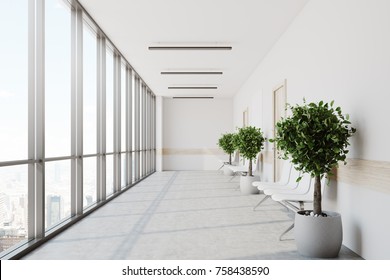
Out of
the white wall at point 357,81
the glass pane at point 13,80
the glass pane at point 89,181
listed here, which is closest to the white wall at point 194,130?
the glass pane at point 89,181

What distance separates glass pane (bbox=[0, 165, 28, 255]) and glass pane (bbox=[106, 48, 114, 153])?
359 cm

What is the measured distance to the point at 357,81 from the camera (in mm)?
3832

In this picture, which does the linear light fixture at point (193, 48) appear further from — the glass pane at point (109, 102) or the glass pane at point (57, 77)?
the glass pane at point (57, 77)

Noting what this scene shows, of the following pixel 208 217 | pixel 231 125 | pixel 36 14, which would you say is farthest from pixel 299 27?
pixel 231 125

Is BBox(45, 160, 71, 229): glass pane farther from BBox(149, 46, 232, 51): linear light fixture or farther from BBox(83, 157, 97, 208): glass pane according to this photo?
BBox(149, 46, 232, 51): linear light fixture

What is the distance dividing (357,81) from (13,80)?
11.6ft

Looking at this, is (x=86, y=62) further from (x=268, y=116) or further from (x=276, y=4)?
(x=268, y=116)

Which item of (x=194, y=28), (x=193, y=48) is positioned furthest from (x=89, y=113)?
(x=193, y=48)

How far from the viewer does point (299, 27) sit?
5984 millimetres

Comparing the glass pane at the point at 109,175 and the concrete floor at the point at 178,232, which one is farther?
the glass pane at the point at 109,175

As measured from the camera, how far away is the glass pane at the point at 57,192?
15.2ft

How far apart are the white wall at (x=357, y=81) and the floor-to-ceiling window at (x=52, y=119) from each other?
3396 millimetres

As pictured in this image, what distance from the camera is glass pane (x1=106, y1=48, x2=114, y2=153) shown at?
7570 millimetres
